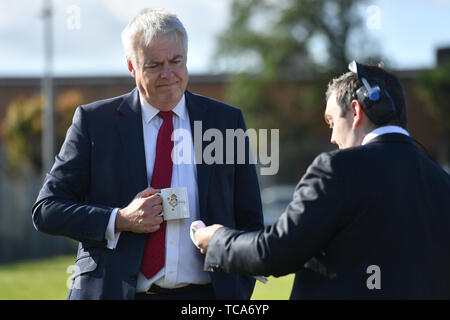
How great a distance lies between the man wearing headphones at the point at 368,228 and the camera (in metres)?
2.63

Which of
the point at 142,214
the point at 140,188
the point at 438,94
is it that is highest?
the point at 438,94

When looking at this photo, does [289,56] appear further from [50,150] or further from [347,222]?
[347,222]

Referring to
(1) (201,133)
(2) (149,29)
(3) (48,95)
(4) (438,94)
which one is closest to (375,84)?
(1) (201,133)

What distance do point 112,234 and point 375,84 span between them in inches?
55.8

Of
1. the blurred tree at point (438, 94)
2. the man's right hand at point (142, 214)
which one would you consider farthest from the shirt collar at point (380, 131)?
the blurred tree at point (438, 94)

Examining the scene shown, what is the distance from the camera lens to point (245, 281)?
3.45 m

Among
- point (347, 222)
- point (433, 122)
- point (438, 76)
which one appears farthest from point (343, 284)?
point (433, 122)

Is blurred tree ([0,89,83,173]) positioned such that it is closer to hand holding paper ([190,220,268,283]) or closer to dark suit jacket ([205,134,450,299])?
hand holding paper ([190,220,268,283])

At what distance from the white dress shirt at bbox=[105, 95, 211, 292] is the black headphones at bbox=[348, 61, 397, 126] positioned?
3.19 ft

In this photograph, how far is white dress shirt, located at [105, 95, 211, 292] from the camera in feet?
10.6

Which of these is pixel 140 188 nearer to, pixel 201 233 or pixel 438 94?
pixel 201 233

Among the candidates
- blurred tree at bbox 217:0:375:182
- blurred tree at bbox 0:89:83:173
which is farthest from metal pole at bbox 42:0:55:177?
blurred tree at bbox 217:0:375:182

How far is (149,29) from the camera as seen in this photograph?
330 centimetres

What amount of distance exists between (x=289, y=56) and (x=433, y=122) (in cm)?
758
